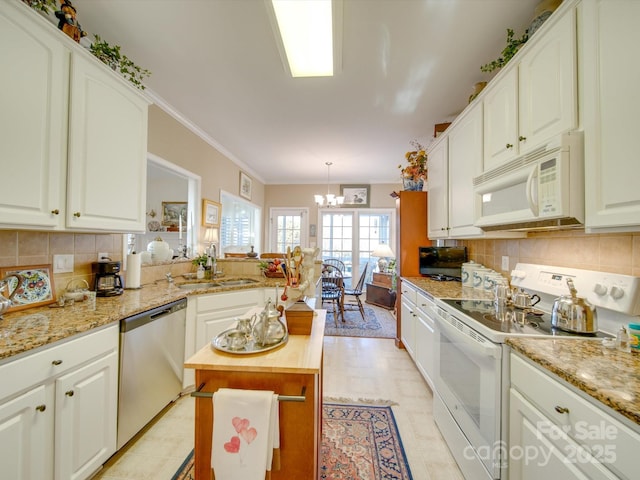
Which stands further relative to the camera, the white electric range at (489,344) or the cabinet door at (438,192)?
the cabinet door at (438,192)

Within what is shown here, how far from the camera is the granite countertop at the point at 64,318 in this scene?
1018 millimetres

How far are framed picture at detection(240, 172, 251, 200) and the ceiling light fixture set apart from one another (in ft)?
9.39

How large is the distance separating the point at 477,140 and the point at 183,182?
333cm

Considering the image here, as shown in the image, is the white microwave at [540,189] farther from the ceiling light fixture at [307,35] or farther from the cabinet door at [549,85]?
the ceiling light fixture at [307,35]

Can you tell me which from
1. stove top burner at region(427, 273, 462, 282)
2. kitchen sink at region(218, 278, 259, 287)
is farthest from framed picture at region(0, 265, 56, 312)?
stove top burner at region(427, 273, 462, 282)

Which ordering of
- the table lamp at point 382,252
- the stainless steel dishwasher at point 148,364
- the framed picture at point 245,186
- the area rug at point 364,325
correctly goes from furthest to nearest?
the table lamp at point 382,252 < the framed picture at point 245,186 < the area rug at point 364,325 < the stainless steel dishwasher at point 148,364

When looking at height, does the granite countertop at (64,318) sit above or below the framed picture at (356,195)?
below

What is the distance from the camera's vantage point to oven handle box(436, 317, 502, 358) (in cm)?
113

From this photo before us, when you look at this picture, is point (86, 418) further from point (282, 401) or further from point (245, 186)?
point (245, 186)

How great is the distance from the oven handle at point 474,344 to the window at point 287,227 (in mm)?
4559

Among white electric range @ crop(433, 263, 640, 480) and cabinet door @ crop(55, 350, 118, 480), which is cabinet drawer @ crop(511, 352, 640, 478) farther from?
cabinet door @ crop(55, 350, 118, 480)

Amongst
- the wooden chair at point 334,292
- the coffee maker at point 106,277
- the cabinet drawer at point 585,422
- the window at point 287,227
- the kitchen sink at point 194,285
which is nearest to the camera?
the cabinet drawer at point 585,422

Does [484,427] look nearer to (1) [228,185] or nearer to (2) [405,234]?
(2) [405,234]

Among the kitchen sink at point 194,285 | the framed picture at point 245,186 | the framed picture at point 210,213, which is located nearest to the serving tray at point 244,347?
the kitchen sink at point 194,285
